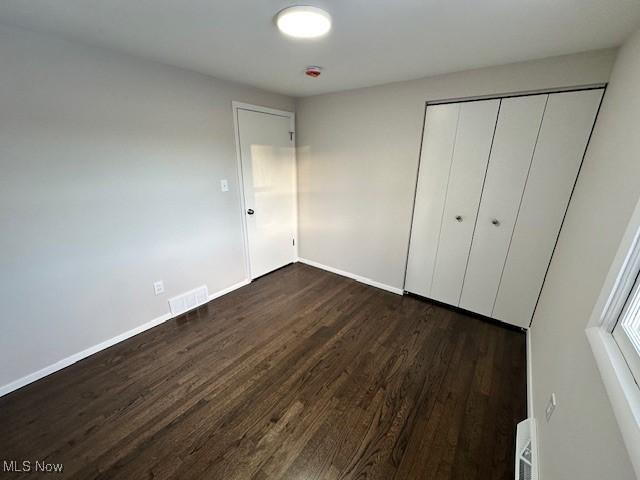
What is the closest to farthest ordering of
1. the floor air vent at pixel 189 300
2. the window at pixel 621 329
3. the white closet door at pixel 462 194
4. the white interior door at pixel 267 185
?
the window at pixel 621 329, the white closet door at pixel 462 194, the floor air vent at pixel 189 300, the white interior door at pixel 267 185

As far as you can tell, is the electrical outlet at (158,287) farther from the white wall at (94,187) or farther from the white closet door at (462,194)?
the white closet door at (462,194)

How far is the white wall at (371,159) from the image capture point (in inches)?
81.4

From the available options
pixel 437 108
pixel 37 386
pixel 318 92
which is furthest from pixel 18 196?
pixel 437 108

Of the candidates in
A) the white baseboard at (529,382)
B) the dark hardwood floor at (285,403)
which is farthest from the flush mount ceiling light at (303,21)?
the white baseboard at (529,382)

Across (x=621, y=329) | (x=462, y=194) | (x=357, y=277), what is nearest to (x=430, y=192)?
(x=462, y=194)

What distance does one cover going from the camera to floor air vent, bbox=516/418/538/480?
1207mm

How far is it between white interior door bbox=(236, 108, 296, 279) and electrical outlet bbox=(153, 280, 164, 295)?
0.98m

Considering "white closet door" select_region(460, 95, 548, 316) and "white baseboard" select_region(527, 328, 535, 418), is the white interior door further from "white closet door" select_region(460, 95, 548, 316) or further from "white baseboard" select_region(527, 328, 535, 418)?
"white baseboard" select_region(527, 328, 535, 418)

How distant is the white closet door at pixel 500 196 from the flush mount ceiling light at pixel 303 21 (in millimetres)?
1578

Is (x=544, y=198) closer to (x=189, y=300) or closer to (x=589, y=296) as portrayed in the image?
(x=589, y=296)

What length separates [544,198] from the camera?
2006 mm

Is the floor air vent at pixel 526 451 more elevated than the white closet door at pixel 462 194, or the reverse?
the white closet door at pixel 462 194

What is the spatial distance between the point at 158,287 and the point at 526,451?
2770 millimetres
